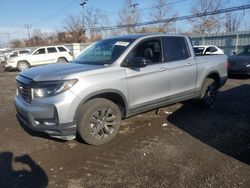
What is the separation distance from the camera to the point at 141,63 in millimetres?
4336

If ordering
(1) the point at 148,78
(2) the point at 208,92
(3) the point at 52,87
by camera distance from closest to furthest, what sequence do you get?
(3) the point at 52,87 → (1) the point at 148,78 → (2) the point at 208,92

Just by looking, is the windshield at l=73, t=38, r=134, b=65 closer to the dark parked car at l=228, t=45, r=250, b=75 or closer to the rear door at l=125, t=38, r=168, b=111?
the rear door at l=125, t=38, r=168, b=111

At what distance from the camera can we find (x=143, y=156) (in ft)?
13.1

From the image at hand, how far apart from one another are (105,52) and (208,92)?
3011 mm

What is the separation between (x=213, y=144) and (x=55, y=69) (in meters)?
2.99

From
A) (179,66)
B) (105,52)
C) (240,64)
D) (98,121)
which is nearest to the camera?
(98,121)

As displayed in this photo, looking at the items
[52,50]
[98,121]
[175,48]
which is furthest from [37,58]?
[98,121]

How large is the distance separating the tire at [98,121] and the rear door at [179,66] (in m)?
1.44

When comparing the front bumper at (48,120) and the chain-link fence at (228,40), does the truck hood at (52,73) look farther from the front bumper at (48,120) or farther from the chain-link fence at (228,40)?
the chain-link fence at (228,40)

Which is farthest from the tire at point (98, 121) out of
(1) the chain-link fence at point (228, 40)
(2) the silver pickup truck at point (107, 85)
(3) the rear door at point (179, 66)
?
(1) the chain-link fence at point (228, 40)

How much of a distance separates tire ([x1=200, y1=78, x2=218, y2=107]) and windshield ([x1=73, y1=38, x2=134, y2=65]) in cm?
251

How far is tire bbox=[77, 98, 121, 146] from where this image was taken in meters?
4.07

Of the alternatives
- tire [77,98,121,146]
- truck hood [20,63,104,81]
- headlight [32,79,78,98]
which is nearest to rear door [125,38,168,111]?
tire [77,98,121,146]

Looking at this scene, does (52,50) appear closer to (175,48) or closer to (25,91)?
(175,48)
